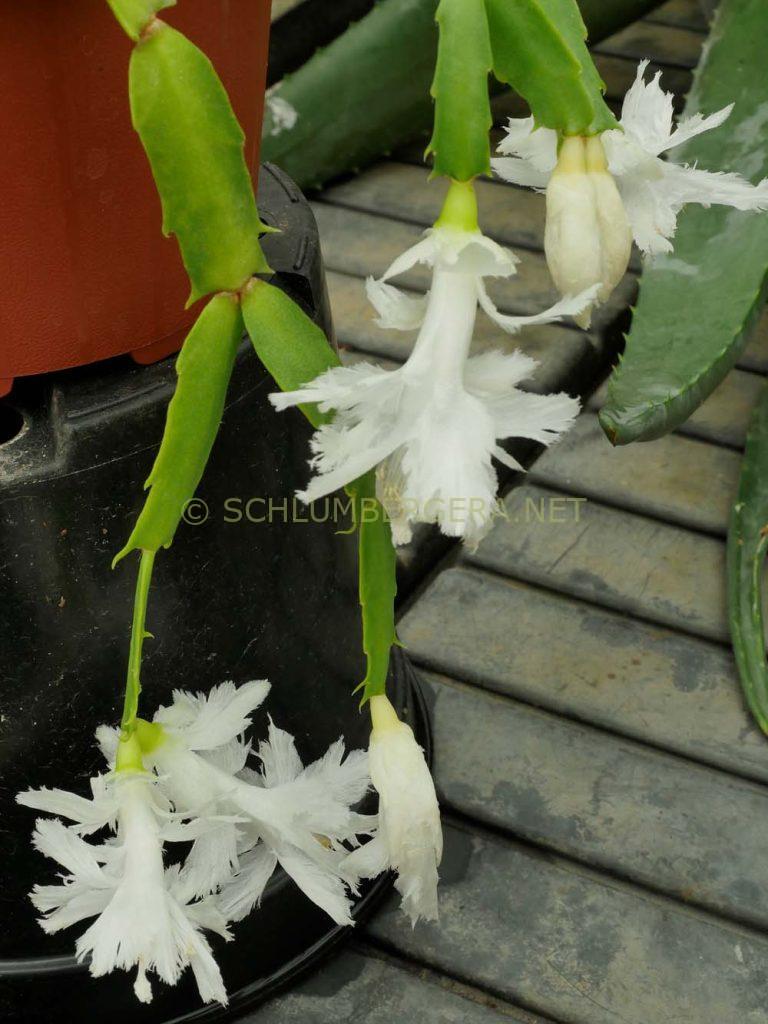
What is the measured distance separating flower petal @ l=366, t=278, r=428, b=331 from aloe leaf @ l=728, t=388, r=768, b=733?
0.64m

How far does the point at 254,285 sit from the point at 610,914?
1.87 feet

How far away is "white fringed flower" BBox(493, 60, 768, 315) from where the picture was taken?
465 mm

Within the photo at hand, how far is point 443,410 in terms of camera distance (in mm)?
465

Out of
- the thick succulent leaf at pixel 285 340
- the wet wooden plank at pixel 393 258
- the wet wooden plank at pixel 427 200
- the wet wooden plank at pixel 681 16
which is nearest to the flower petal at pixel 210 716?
the thick succulent leaf at pixel 285 340

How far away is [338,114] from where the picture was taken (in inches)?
62.1

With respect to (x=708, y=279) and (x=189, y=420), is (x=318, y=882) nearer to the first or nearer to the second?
(x=189, y=420)

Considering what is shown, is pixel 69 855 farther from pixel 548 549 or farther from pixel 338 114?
pixel 338 114

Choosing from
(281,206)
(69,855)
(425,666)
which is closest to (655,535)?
(425,666)

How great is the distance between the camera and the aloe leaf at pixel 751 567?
1049 mm

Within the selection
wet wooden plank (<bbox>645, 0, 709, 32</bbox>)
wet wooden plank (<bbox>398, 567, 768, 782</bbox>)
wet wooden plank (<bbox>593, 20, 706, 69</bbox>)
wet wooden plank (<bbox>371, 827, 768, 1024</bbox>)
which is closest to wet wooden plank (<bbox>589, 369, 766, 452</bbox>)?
wet wooden plank (<bbox>398, 567, 768, 782</bbox>)

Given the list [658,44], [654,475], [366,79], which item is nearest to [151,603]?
[654,475]

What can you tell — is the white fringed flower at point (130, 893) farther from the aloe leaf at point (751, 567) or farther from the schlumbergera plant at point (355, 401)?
the aloe leaf at point (751, 567)

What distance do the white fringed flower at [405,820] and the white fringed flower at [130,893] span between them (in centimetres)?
8

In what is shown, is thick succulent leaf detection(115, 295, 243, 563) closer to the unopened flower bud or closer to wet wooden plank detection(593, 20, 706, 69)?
the unopened flower bud
